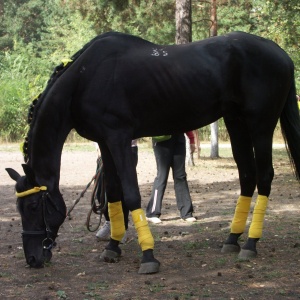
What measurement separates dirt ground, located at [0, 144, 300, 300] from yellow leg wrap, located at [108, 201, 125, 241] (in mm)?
267

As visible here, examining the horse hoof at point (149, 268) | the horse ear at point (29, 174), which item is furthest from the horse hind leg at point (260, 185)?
the horse ear at point (29, 174)

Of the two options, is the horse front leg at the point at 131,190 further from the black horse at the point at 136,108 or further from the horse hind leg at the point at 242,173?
the horse hind leg at the point at 242,173

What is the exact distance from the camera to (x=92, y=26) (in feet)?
80.3

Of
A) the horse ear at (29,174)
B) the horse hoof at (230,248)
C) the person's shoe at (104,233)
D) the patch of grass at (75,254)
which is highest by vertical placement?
the horse ear at (29,174)

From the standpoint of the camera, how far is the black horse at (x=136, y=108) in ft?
20.2

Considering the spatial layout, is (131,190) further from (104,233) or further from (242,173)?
(104,233)

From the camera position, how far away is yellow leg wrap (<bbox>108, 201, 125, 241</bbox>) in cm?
689

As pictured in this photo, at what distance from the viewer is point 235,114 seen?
683cm

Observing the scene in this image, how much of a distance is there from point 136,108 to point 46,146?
952 mm

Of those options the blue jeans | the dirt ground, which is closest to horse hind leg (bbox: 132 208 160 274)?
the dirt ground

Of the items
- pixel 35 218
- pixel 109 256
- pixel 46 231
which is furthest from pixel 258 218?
pixel 35 218

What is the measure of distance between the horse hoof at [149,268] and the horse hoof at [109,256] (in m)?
0.69

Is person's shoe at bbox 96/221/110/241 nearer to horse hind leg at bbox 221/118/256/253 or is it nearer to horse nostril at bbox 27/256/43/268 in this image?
horse hind leg at bbox 221/118/256/253

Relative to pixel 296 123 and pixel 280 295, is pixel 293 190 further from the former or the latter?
pixel 280 295
